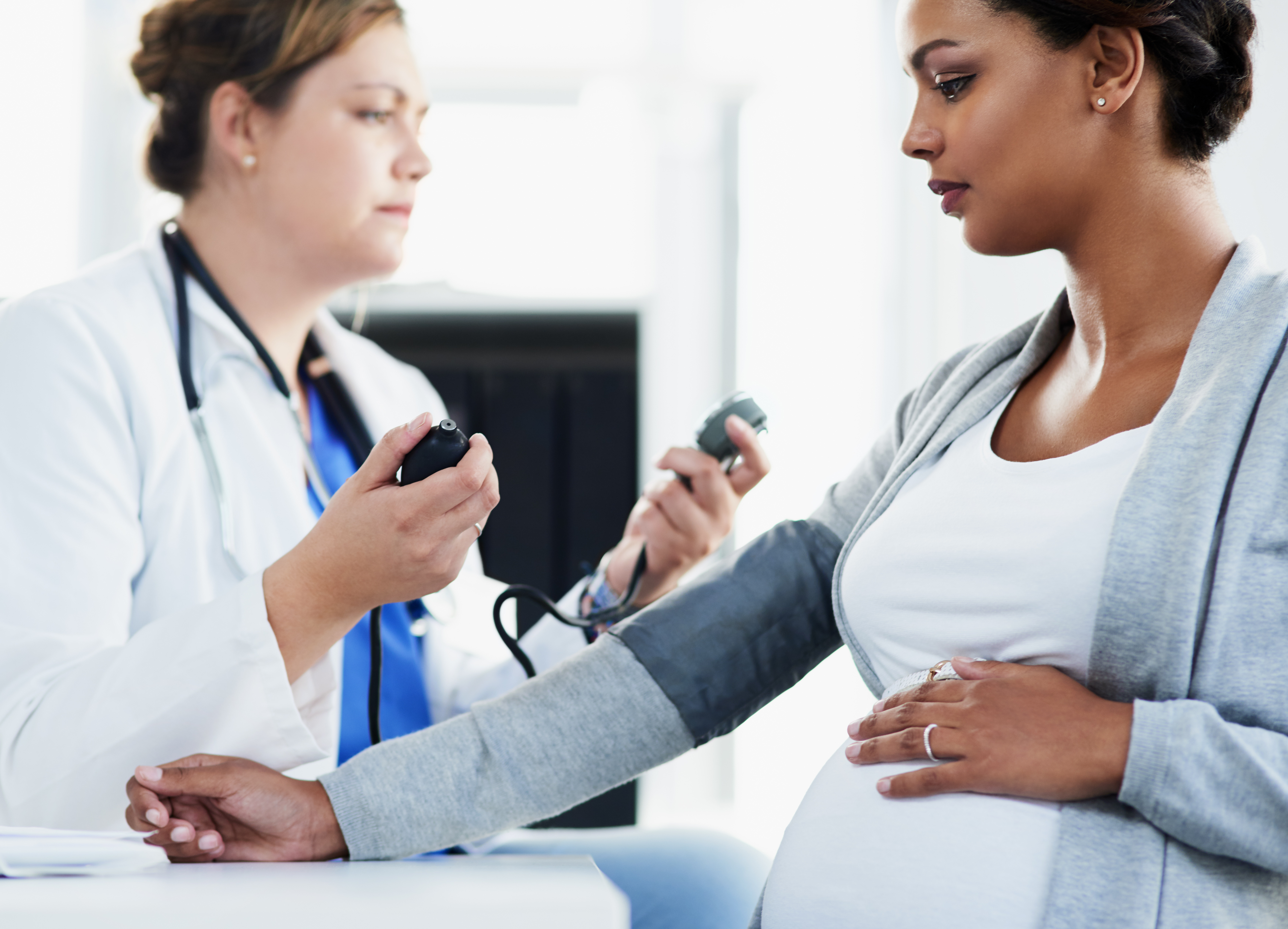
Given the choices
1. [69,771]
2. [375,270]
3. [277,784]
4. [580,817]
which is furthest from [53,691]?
[580,817]

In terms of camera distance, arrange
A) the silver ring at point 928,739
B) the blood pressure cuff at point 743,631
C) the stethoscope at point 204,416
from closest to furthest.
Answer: the silver ring at point 928,739 → the blood pressure cuff at point 743,631 → the stethoscope at point 204,416

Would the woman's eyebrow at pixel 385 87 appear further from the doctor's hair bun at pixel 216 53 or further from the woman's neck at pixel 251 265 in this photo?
the woman's neck at pixel 251 265

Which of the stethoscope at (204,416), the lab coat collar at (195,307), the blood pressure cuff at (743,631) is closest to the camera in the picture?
the blood pressure cuff at (743,631)

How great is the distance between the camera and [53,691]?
0.96m

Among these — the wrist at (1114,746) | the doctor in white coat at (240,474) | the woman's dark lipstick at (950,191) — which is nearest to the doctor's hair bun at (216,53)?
the doctor in white coat at (240,474)

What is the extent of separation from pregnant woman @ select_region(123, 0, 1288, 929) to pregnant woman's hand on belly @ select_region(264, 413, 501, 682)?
4.7 inches

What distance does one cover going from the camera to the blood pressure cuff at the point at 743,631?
3.27ft

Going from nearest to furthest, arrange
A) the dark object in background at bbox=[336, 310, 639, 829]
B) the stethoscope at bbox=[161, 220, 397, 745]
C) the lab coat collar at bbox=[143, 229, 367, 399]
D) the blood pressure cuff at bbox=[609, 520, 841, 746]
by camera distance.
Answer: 1. the blood pressure cuff at bbox=[609, 520, 841, 746]
2. the stethoscope at bbox=[161, 220, 397, 745]
3. the lab coat collar at bbox=[143, 229, 367, 399]
4. the dark object in background at bbox=[336, 310, 639, 829]

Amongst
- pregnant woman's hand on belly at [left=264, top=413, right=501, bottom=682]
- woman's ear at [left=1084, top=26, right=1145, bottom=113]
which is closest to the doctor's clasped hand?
pregnant woman's hand on belly at [left=264, top=413, right=501, bottom=682]

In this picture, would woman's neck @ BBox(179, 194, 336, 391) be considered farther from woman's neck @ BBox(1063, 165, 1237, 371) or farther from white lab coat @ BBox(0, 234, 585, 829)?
woman's neck @ BBox(1063, 165, 1237, 371)

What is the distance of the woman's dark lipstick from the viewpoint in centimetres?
93

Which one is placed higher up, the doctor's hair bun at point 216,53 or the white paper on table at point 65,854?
the doctor's hair bun at point 216,53

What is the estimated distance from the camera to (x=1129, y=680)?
0.75 m

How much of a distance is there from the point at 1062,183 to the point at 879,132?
62.7 inches
